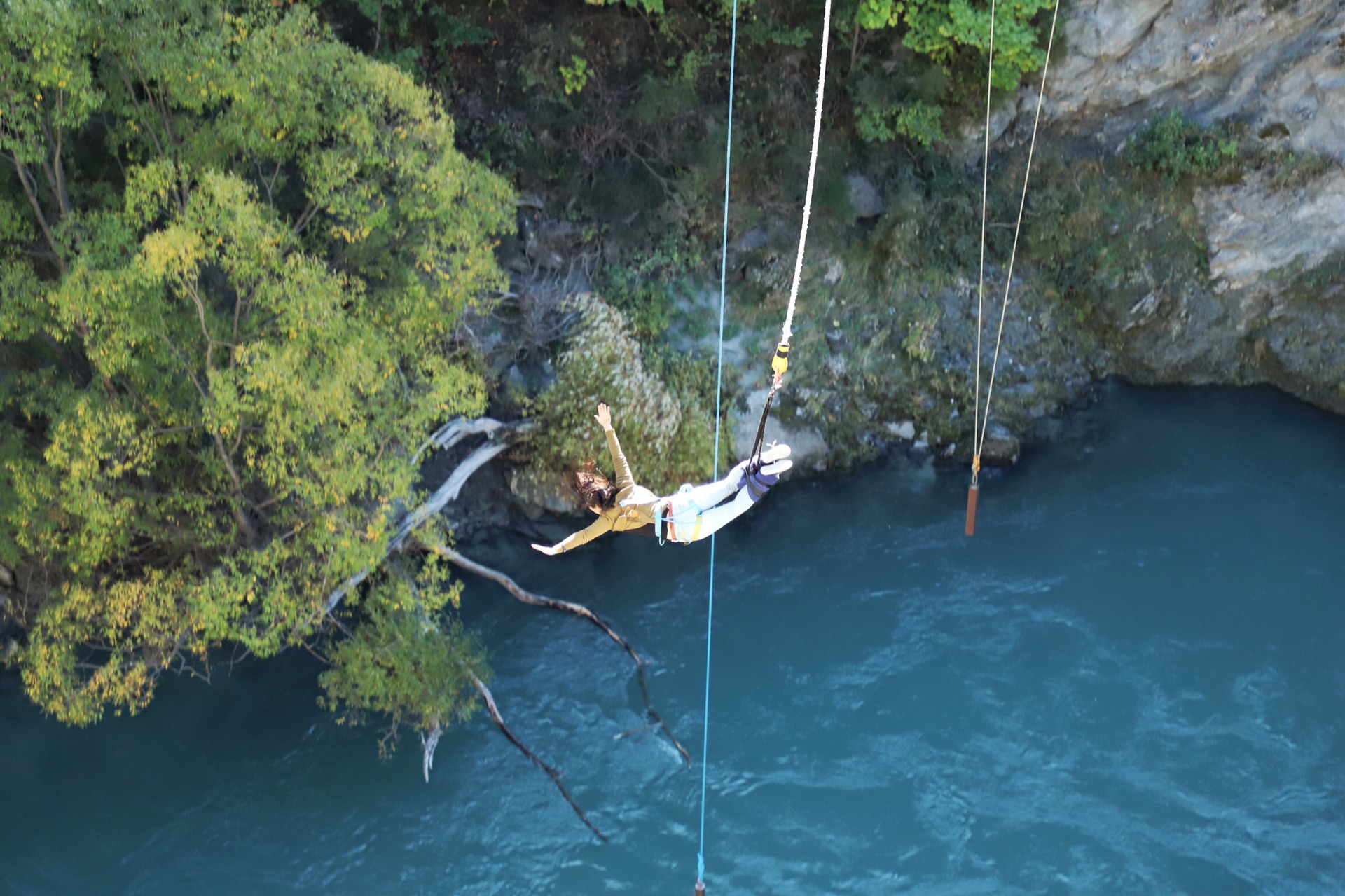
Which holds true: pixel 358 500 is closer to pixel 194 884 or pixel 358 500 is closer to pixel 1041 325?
pixel 194 884

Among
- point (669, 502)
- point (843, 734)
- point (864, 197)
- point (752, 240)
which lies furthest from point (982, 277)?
point (669, 502)

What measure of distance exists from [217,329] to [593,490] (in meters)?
4.05

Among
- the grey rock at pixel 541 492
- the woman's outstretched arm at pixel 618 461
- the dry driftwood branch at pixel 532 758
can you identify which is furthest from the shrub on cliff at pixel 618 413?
the woman's outstretched arm at pixel 618 461

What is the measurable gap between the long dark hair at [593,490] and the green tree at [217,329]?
2.67m

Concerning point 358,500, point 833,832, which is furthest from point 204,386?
point 833,832

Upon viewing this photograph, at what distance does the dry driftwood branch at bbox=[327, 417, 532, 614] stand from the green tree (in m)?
0.36

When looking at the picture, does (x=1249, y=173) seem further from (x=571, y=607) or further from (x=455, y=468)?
(x=455, y=468)

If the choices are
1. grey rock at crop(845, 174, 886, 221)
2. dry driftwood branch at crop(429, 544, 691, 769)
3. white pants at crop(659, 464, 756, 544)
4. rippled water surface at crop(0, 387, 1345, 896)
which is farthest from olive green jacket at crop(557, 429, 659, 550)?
grey rock at crop(845, 174, 886, 221)

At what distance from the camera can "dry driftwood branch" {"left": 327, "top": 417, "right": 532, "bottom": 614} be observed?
10.8 meters

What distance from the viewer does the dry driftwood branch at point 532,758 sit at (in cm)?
1043

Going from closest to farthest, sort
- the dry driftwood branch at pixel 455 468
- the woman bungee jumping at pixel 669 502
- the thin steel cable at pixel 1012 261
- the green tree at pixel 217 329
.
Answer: the woman bungee jumping at pixel 669 502
the green tree at pixel 217 329
the dry driftwood branch at pixel 455 468
the thin steel cable at pixel 1012 261

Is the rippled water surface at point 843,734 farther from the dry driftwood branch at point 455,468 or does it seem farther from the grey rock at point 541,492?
the dry driftwood branch at point 455,468

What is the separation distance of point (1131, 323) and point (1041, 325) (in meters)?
1.23

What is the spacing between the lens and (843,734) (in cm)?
1149
